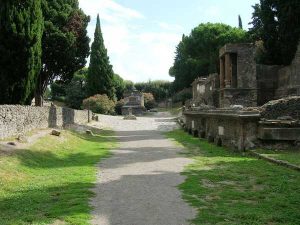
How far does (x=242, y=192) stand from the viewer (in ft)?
28.1

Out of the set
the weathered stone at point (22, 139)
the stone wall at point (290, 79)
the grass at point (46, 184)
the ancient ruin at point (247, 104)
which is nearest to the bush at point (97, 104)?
the ancient ruin at point (247, 104)

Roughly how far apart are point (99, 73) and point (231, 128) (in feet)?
136

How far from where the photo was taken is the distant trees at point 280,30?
31.0 m

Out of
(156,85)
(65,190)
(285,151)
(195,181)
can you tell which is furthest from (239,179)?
(156,85)

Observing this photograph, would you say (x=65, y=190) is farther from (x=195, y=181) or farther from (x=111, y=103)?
(x=111, y=103)

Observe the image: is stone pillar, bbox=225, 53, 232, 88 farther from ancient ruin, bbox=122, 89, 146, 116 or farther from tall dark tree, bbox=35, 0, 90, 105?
ancient ruin, bbox=122, 89, 146, 116

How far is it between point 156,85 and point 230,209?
77.8 meters

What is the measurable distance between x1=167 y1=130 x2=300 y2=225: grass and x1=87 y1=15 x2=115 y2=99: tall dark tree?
146ft

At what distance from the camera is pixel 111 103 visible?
54.5 m

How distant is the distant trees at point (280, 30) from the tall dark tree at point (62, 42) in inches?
523

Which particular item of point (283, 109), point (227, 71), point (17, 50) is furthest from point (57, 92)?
point (283, 109)

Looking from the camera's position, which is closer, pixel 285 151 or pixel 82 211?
pixel 82 211

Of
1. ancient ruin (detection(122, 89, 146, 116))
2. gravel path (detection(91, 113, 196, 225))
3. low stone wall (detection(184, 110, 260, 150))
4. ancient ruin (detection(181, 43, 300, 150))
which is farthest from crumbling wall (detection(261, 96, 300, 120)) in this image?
ancient ruin (detection(122, 89, 146, 116))

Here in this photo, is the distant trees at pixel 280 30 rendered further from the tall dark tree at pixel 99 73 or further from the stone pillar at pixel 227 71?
the tall dark tree at pixel 99 73
